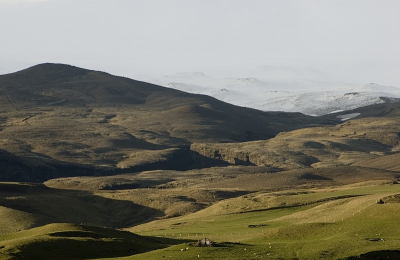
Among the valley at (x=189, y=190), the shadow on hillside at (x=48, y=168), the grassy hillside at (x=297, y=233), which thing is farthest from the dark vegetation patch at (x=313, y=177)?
the grassy hillside at (x=297, y=233)

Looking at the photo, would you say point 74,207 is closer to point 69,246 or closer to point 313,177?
point 313,177

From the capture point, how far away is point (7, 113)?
Result: 19862 centimetres

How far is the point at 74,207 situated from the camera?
90.5m

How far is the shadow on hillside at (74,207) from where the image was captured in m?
85.6

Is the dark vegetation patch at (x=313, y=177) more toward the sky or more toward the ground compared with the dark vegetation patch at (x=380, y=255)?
more toward the sky

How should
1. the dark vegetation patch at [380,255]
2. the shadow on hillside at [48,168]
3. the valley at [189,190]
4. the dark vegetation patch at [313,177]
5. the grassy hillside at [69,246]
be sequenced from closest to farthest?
the dark vegetation patch at [380,255] → the grassy hillside at [69,246] → the valley at [189,190] → the dark vegetation patch at [313,177] → the shadow on hillside at [48,168]

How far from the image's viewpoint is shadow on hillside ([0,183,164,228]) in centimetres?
8562

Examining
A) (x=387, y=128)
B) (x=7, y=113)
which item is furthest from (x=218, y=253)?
(x=7, y=113)

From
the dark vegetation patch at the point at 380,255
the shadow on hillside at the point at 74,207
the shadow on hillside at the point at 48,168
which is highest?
the shadow on hillside at the point at 48,168

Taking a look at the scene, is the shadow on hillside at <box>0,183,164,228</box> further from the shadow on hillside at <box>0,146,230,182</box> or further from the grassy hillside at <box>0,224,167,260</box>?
the grassy hillside at <box>0,224,167,260</box>

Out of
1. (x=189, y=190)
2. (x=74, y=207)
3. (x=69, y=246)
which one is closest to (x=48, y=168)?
(x=189, y=190)

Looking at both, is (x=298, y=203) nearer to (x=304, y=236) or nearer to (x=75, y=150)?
(x=304, y=236)

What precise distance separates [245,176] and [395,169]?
23.4 m

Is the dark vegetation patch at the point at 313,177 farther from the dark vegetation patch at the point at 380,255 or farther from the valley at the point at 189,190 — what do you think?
the dark vegetation patch at the point at 380,255
